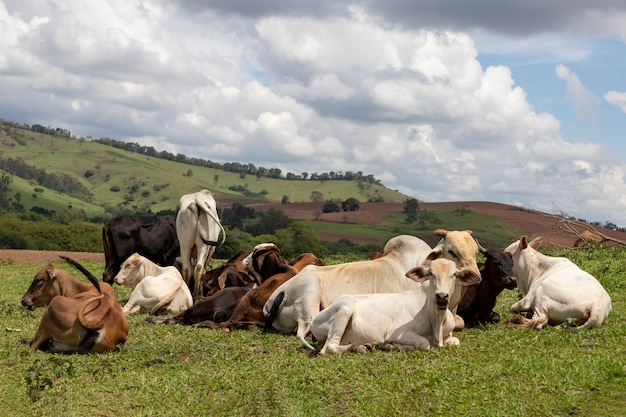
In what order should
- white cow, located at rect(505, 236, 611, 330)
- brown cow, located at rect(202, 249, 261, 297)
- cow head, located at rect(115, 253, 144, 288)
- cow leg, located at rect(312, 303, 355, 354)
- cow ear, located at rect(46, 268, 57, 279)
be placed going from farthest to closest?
cow head, located at rect(115, 253, 144, 288), brown cow, located at rect(202, 249, 261, 297), cow ear, located at rect(46, 268, 57, 279), white cow, located at rect(505, 236, 611, 330), cow leg, located at rect(312, 303, 355, 354)

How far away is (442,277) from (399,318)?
2.75 feet

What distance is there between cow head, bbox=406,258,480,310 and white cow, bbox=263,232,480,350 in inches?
51.3

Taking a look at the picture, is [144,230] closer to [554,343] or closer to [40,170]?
A: [554,343]

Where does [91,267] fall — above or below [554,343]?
below

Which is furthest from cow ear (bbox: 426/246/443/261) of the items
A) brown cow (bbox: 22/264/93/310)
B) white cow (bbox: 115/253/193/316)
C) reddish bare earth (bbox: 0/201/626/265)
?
reddish bare earth (bbox: 0/201/626/265)

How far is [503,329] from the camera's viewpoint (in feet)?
38.3

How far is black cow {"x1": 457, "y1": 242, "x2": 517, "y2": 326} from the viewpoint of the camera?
39.9 feet

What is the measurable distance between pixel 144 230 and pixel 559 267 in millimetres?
9949

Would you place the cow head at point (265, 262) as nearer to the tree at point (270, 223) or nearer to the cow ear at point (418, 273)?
the cow ear at point (418, 273)

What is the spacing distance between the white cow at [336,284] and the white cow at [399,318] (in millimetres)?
1082

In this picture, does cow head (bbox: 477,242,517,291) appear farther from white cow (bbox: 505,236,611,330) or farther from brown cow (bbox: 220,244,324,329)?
brown cow (bbox: 220,244,324,329)

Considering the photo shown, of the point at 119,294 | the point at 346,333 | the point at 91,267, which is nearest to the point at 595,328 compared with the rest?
the point at 346,333

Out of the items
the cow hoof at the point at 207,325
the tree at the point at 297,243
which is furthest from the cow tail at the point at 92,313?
the tree at the point at 297,243

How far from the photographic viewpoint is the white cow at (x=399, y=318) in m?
10.1
